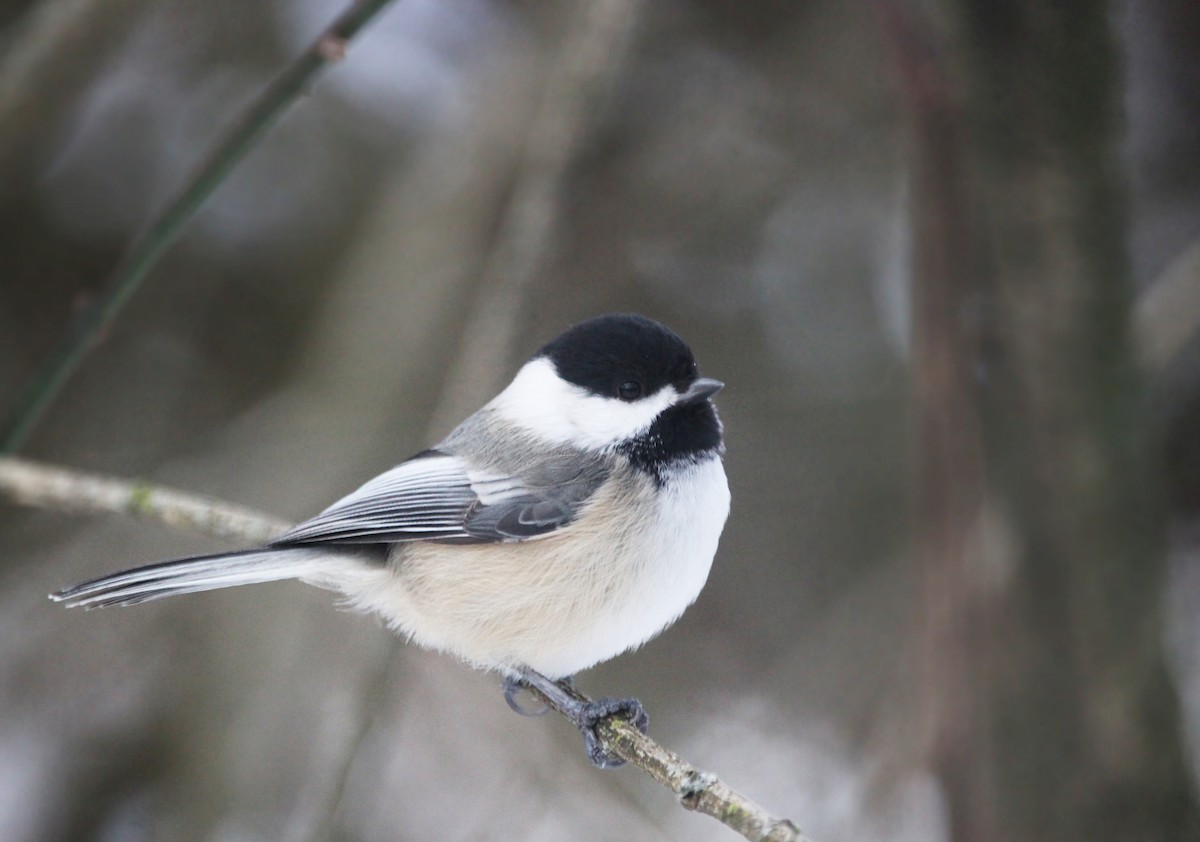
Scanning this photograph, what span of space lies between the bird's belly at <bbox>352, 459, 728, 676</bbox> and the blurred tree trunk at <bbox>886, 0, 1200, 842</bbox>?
0.53 m

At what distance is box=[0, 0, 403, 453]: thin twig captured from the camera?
2.03m

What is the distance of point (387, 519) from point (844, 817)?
5.59 ft

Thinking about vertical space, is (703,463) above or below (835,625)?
below

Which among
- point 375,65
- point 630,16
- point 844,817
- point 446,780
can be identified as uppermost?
point 375,65

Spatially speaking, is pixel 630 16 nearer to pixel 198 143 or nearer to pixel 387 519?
pixel 387 519

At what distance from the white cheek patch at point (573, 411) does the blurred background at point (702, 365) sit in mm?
211

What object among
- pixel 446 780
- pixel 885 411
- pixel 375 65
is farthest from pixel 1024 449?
pixel 375 65

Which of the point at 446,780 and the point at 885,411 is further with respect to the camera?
the point at 885,411

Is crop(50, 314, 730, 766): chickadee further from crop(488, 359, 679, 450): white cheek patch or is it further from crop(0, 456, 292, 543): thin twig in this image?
crop(0, 456, 292, 543): thin twig

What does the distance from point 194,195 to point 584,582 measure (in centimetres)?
118

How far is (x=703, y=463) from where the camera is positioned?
2.19 meters

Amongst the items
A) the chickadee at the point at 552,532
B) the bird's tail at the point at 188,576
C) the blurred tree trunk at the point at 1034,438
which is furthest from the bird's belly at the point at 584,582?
the blurred tree trunk at the point at 1034,438

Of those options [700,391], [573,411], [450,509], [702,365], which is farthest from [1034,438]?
[702,365]

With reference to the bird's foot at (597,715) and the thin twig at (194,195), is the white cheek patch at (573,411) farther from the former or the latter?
the thin twig at (194,195)
